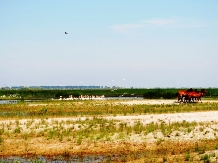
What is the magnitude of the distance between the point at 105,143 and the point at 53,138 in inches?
141

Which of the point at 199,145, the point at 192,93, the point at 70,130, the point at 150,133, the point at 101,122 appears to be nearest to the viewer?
the point at 199,145

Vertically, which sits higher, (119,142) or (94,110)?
(94,110)

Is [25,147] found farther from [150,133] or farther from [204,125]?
[204,125]

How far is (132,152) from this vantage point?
69.2 feet

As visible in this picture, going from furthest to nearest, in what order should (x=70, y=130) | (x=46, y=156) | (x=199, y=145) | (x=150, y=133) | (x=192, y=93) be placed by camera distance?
1. (x=192, y=93)
2. (x=70, y=130)
3. (x=150, y=133)
4. (x=199, y=145)
5. (x=46, y=156)

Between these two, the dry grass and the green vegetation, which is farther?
the green vegetation

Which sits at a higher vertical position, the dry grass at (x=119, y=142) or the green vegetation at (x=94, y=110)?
the green vegetation at (x=94, y=110)

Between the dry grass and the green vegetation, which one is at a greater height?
the green vegetation

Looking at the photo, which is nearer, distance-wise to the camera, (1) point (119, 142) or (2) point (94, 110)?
(1) point (119, 142)

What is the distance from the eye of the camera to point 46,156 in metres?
20.6

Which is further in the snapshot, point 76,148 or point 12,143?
point 12,143

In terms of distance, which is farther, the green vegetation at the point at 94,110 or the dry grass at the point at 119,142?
the green vegetation at the point at 94,110

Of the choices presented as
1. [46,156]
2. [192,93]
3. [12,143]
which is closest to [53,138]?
[12,143]

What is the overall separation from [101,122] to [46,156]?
12.4 metres
